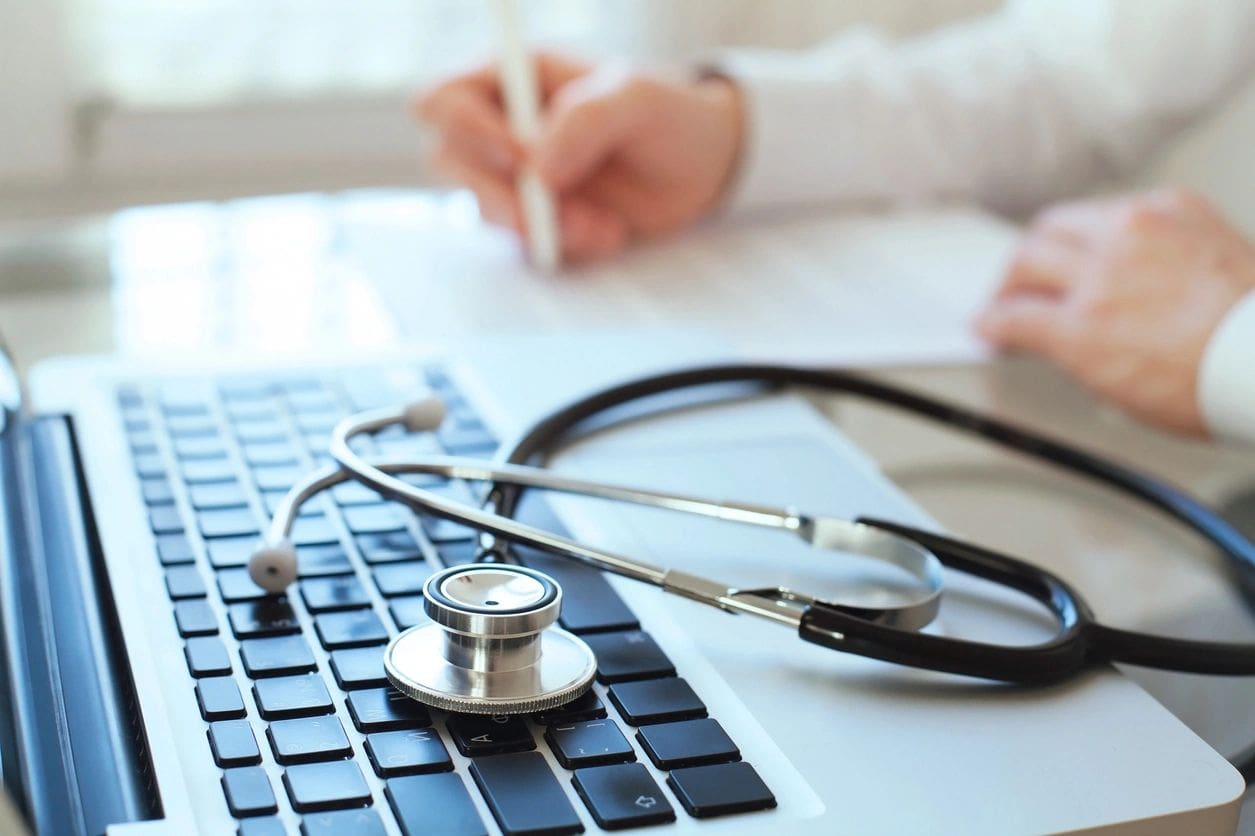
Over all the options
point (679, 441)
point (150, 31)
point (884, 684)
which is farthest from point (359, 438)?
point (150, 31)

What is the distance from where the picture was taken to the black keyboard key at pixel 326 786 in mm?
299

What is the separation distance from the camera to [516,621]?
0.33 meters

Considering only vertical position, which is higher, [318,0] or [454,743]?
[318,0]

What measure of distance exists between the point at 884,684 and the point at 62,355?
0.51 metres

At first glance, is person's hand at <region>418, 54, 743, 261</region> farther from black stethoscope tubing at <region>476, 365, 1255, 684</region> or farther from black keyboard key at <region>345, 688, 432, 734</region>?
black keyboard key at <region>345, 688, 432, 734</region>

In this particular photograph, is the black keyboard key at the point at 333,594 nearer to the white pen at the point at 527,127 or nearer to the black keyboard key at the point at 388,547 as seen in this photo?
the black keyboard key at the point at 388,547

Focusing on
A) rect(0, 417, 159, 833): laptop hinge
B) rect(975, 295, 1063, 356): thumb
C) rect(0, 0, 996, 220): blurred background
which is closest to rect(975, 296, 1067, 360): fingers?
rect(975, 295, 1063, 356): thumb

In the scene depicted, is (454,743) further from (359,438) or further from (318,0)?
(318,0)

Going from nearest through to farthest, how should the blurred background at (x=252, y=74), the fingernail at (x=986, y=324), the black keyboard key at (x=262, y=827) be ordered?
the black keyboard key at (x=262, y=827), the fingernail at (x=986, y=324), the blurred background at (x=252, y=74)

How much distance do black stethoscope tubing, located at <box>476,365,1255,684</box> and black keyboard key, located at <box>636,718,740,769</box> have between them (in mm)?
47

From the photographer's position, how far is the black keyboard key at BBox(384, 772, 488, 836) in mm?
293

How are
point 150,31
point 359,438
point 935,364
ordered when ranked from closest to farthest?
1. point 359,438
2. point 935,364
3. point 150,31

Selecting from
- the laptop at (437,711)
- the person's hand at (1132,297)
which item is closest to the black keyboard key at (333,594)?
the laptop at (437,711)

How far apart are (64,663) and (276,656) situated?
2.1 inches
